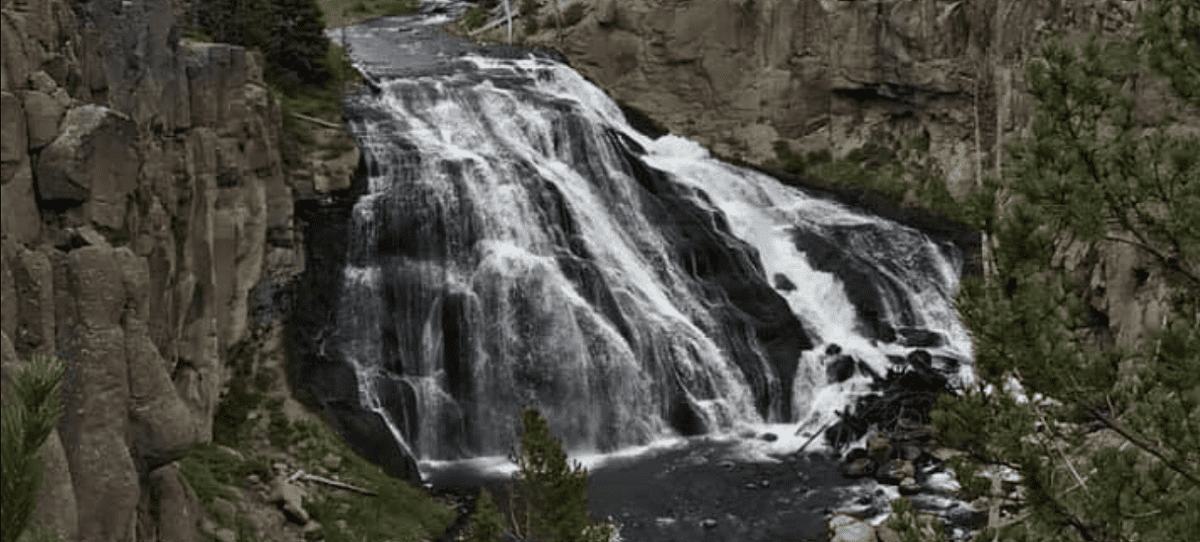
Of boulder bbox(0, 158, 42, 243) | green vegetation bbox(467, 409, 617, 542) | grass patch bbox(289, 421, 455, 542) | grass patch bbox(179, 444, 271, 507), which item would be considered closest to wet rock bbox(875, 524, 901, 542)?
green vegetation bbox(467, 409, 617, 542)

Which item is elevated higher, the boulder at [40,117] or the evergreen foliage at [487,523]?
the boulder at [40,117]

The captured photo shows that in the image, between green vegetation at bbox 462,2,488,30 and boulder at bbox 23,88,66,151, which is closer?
boulder at bbox 23,88,66,151

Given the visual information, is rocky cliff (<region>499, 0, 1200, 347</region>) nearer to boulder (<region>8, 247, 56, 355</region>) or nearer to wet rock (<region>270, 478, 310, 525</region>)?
wet rock (<region>270, 478, 310, 525</region>)

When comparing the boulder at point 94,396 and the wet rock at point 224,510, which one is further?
the wet rock at point 224,510

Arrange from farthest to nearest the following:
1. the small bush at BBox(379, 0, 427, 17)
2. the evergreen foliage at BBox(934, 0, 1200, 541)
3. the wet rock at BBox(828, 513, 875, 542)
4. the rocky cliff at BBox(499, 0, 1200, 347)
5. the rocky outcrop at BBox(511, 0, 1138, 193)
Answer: the small bush at BBox(379, 0, 427, 17) < the rocky outcrop at BBox(511, 0, 1138, 193) < the rocky cliff at BBox(499, 0, 1200, 347) < the wet rock at BBox(828, 513, 875, 542) < the evergreen foliage at BBox(934, 0, 1200, 541)

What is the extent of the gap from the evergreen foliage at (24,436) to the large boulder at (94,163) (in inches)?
478

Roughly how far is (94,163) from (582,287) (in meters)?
19.7

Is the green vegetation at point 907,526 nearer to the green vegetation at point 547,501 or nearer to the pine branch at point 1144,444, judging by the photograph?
the pine branch at point 1144,444

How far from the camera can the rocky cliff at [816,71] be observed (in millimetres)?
48250

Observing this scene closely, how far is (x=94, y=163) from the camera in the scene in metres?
16.8

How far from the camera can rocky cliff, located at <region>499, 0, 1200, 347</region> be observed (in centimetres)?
4825

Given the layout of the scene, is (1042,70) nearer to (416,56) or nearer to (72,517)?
(72,517)

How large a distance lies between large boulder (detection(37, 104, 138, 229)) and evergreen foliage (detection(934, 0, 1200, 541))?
1269cm

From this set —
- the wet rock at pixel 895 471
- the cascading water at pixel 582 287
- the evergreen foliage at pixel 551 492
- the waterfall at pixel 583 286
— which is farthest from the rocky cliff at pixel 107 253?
the wet rock at pixel 895 471
